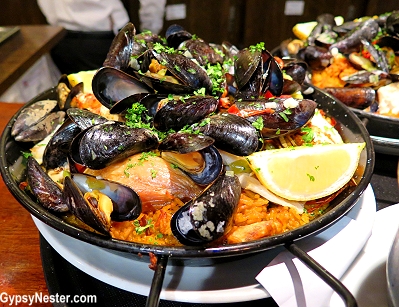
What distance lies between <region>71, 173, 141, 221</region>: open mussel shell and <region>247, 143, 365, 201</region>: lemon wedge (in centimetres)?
42

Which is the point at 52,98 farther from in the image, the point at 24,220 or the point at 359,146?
the point at 359,146

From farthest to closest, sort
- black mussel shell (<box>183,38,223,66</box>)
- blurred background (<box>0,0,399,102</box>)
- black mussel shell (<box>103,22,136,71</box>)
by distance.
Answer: blurred background (<box>0,0,399,102</box>) → black mussel shell (<box>183,38,223,66</box>) → black mussel shell (<box>103,22,136,71</box>)

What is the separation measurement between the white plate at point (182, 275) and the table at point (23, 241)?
8.4 inches

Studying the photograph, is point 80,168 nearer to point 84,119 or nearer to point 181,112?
point 84,119

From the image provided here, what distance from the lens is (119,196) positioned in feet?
3.78

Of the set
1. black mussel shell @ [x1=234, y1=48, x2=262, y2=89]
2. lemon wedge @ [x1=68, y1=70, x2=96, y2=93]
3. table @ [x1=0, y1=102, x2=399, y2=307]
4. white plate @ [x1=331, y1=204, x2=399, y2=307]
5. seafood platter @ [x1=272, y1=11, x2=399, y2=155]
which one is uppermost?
black mussel shell @ [x1=234, y1=48, x2=262, y2=89]

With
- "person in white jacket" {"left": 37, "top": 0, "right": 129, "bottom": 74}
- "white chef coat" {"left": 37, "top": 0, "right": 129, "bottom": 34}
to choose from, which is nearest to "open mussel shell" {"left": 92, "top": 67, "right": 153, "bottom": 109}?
"person in white jacket" {"left": 37, "top": 0, "right": 129, "bottom": 74}

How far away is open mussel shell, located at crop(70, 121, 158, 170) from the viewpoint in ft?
4.01

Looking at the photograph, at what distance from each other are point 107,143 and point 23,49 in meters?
2.75

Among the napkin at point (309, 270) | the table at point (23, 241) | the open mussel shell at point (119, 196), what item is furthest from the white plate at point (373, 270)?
the open mussel shell at point (119, 196)

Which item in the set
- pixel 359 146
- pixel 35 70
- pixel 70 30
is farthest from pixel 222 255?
pixel 70 30

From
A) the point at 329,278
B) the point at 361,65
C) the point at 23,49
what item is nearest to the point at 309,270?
the point at 329,278

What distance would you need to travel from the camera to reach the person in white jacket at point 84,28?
14.1 ft

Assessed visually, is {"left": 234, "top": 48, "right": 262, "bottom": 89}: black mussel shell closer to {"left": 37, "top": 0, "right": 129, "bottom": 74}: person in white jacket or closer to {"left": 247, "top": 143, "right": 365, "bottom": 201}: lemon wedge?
{"left": 247, "top": 143, "right": 365, "bottom": 201}: lemon wedge
